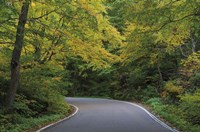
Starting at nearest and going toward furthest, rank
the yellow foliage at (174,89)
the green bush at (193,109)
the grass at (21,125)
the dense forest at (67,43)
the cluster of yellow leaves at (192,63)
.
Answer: the dense forest at (67,43) < the grass at (21,125) < the green bush at (193,109) < the cluster of yellow leaves at (192,63) < the yellow foliage at (174,89)

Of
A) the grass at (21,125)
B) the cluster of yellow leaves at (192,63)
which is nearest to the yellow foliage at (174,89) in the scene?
the cluster of yellow leaves at (192,63)

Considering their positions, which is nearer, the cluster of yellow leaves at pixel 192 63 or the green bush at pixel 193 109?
the green bush at pixel 193 109

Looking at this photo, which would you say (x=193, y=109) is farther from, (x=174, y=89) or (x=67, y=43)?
(x=174, y=89)

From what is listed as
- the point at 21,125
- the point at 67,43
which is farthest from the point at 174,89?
the point at 21,125

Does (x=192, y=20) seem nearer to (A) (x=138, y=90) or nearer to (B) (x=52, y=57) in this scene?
(B) (x=52, y=57)

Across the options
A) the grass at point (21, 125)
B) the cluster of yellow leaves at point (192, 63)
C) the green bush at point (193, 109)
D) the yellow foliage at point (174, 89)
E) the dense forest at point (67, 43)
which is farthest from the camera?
the yellow foliage at point (174, 89)

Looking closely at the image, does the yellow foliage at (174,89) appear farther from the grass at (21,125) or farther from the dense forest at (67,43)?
the grass at (21,125)

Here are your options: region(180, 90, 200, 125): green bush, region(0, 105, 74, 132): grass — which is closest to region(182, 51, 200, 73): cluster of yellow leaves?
region(180, 90, 200, 125): green bush

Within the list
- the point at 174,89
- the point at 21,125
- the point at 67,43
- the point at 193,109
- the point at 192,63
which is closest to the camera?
the point at 21,125

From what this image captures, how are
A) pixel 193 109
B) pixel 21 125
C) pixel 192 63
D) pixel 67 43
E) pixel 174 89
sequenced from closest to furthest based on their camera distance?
pixel 21 125 → pixel 193 109 → pixel 67 43 → pixel 192 63 → pixel 174 89

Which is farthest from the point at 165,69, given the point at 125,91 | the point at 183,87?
the point at 183,87

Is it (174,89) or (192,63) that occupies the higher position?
(192,63)

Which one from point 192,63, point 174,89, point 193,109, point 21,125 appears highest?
point 192,63

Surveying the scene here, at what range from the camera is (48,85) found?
73.7 ft
